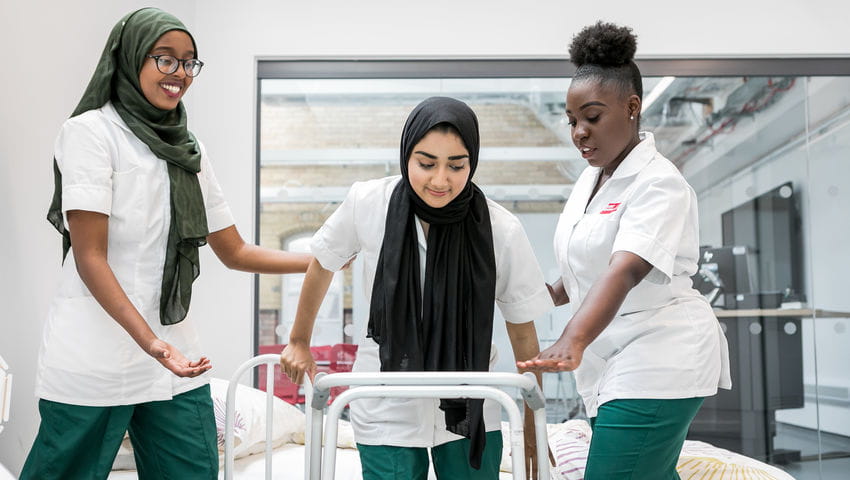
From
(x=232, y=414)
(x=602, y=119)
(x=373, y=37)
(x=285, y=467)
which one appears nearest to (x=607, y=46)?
(x=602, y=119)

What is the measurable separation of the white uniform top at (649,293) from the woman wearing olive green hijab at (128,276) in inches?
35.2

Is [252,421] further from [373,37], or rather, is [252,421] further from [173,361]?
[373,37]

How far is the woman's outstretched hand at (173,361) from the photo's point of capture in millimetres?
1562

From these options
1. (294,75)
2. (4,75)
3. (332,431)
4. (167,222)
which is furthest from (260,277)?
(332,431)

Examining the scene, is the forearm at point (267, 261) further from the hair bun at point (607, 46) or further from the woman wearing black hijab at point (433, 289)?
the hair bun at point (607, 46)

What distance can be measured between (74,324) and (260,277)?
81.9 inches

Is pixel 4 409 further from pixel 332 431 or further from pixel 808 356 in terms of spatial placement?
pixel 808 356

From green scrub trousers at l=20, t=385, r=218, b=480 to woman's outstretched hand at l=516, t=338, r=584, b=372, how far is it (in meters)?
0.83

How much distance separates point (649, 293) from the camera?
5.67 ft

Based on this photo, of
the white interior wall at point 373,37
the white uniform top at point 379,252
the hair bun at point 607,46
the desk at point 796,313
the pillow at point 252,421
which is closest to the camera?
the white uniform top at point 379,252

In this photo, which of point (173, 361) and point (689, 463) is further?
point (689, 463)

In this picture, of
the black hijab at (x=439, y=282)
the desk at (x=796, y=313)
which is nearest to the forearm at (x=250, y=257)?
the black hijab at (x=439, y=282)

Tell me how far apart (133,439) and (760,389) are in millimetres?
2975

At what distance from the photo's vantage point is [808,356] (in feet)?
12.3
